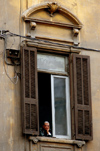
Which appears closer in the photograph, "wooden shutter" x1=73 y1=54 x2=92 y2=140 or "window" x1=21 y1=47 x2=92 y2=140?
"window" x1=21 y1=47 x2=92 y2=140

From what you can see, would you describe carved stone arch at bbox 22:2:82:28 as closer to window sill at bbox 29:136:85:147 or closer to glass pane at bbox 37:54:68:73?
glass pane at bbox 37:54:68:73

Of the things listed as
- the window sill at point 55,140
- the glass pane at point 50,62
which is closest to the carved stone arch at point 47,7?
the glass pane at point 50,62

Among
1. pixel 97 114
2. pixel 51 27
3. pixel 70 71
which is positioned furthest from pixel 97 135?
pixel 51 27

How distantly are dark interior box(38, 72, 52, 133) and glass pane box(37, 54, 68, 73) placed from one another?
214mm

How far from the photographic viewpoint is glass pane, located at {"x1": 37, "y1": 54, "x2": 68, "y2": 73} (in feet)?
64.5

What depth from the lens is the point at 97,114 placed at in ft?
64.6

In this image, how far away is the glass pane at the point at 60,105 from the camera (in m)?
19.4

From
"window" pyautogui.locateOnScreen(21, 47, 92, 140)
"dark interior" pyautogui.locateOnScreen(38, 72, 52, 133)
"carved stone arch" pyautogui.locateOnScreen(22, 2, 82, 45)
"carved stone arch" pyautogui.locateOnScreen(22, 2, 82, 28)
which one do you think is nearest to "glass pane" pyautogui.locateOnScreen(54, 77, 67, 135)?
"window" pyautogui.locateOnScreen(21, 47, 92, 140)

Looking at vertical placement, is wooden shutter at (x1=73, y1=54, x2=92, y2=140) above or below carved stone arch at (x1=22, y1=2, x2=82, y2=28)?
below

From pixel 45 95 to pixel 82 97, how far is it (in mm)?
1000

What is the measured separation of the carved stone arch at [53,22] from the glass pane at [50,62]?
49cm

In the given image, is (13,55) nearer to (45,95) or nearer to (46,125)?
(45,95)

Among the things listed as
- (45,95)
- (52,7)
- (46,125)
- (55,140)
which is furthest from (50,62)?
(55,140)

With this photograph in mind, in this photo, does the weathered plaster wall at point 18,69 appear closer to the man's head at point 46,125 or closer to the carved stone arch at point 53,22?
the carved stone arch at point 53,22
